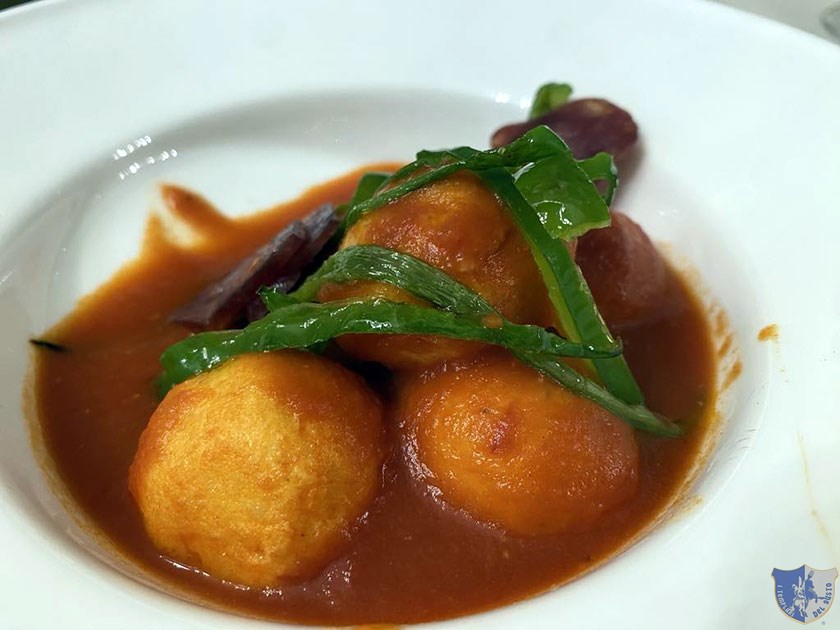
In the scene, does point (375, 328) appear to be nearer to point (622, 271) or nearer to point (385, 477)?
point (385, 477)

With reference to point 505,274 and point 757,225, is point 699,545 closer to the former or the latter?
point 505,274

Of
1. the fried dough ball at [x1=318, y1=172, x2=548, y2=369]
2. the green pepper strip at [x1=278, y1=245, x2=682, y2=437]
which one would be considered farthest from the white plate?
the fried dough ball at [x1=318, y1=172, x2=548, y2=369]

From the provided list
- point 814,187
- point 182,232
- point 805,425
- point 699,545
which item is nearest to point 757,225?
point 814,187

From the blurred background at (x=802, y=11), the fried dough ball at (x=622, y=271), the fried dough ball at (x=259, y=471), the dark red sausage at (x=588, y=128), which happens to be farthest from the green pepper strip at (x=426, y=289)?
the blurred background at (x=802, y=11)

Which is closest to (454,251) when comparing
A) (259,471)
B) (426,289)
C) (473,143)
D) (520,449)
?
(426,289)

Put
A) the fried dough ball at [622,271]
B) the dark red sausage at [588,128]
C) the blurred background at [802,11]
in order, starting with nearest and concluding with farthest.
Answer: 1. the fried dough ball at [622,271]
2. the dark red sausage at [588,128]
3. the blurred background at [802,11]

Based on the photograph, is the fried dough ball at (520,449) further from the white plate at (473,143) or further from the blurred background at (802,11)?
the blurred background at (802,11)
